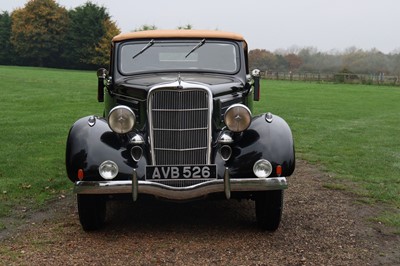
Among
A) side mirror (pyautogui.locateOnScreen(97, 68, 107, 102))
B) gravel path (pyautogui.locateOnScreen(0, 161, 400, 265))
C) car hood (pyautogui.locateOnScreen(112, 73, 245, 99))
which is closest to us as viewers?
gravel path (pyautogui.locateOnScreen(0, 161, 400, 265))

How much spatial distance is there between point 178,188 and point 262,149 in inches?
36.3

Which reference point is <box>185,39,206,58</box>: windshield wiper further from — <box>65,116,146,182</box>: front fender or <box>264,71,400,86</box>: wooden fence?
<box>264,71,400,86</box>: wooden fence

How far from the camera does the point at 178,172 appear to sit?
4.88 meters

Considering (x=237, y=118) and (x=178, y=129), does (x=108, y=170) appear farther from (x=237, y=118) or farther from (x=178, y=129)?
(x=237, y=118)

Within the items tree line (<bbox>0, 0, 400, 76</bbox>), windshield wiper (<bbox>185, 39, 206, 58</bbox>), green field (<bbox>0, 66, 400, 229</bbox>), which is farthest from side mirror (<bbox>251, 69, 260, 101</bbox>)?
tree line (<bbox>0, 0, 400, 76</bbox>)

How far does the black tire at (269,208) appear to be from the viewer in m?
5.09

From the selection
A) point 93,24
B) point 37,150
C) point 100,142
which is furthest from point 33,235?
point 93,24

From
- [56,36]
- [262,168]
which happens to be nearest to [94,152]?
[262,168]

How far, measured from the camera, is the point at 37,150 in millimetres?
9961

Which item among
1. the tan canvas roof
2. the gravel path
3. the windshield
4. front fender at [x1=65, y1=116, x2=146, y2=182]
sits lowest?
the gravel path

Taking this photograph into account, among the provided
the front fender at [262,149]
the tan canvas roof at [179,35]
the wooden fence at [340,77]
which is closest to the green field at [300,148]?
the front fender at [262,149]

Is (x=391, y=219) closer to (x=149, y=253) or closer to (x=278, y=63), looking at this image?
(x=149, y=253)

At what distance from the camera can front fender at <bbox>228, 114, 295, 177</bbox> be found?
196 inches

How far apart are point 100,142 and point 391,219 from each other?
10.8 ft
